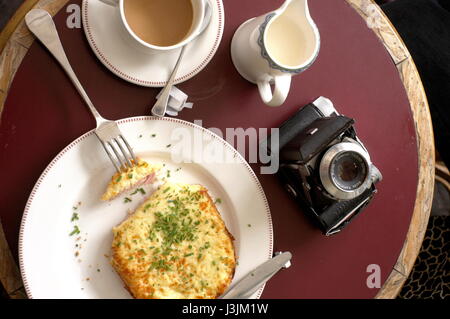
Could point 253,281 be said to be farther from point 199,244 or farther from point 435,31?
point 435,31

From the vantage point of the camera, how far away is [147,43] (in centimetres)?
129

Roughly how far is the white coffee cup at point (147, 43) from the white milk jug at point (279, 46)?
0.16 metres

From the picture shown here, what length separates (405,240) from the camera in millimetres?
1614

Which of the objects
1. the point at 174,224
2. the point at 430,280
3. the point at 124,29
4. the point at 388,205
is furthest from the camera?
the point at 430,280

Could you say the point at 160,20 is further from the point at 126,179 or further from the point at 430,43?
the point at 430,43

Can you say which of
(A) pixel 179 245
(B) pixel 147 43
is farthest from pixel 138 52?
(A) pixel 179 245

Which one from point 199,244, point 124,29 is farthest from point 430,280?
point 124,29

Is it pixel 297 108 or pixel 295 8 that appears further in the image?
pixel 297 108

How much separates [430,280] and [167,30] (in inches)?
61.2

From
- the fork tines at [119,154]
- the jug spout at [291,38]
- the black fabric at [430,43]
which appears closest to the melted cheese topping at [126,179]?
the fork tines at [119,154]

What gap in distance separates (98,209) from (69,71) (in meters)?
0.42

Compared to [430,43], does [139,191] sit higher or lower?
lower

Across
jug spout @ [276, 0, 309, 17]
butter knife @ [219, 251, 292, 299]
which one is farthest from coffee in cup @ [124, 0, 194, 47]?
butter knife @ [219, 251, 292, 299]

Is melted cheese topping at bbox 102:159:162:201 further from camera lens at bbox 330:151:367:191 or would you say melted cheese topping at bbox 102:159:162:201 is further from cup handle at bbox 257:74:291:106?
camera lens at bbox 330:151:367:191
